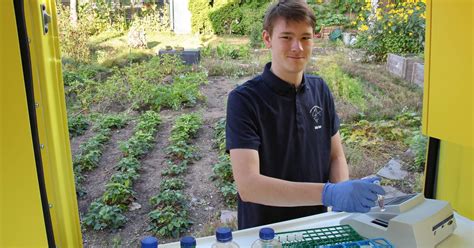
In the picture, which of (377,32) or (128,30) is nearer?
(377,32)

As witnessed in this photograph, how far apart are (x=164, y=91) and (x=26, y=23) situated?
3194mm

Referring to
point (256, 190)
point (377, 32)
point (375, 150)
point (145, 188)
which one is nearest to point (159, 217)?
point (145, 188)

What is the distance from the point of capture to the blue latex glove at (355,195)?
1.30m

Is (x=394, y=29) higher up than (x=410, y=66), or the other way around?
(x=394, y=29)

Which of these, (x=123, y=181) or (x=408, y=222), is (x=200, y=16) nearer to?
(x=123, y=181)

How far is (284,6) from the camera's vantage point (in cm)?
156

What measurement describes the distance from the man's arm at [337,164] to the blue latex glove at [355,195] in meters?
0.34

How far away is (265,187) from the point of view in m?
1.40

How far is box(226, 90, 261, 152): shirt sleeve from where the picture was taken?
57.9 inches

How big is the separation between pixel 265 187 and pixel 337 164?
0.41m

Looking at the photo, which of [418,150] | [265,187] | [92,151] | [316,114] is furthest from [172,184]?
[265,187]

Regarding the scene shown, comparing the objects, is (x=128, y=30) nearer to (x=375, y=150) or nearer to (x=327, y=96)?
(x=375, y=150)

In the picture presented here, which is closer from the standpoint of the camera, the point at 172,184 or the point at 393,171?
the point at 172,184

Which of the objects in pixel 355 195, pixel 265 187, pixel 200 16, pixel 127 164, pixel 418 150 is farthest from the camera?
pixel 200 16
